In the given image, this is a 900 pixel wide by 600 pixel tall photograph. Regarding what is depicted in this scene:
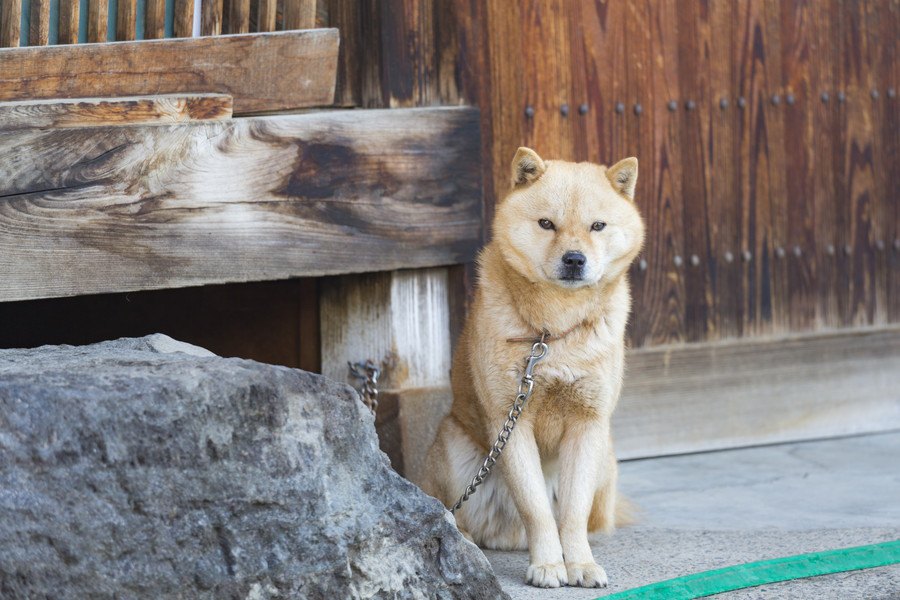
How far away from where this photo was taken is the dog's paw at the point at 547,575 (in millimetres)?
2760

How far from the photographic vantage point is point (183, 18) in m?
3.26

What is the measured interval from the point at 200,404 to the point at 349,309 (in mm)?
1707

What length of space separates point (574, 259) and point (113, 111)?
4.59 ft

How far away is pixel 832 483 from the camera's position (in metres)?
4.06

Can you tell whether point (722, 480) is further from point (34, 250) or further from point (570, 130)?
point (34, 250)

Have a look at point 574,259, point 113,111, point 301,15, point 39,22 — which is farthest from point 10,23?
point 574,259

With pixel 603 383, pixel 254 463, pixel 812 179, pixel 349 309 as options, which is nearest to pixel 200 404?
pixel 254 463

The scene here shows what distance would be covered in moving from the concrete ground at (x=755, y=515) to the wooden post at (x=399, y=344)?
657mm

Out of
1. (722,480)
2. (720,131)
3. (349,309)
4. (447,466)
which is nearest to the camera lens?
(447,466)

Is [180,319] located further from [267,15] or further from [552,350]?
[552,350]

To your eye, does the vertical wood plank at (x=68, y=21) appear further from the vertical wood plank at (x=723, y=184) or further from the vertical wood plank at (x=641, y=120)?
the vertical wood plank at (x=723, y=184)


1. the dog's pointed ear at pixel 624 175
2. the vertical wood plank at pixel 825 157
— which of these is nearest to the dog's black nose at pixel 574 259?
the dog's pointed ear at pixel 624 175

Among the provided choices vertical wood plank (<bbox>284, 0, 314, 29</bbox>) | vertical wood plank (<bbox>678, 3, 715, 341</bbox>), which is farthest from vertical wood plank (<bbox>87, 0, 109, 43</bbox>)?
→ vertical wood plank (<bbox>678, 3, 715, 341</bbox>)

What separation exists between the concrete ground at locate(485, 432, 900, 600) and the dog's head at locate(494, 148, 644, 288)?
0.82 meters
